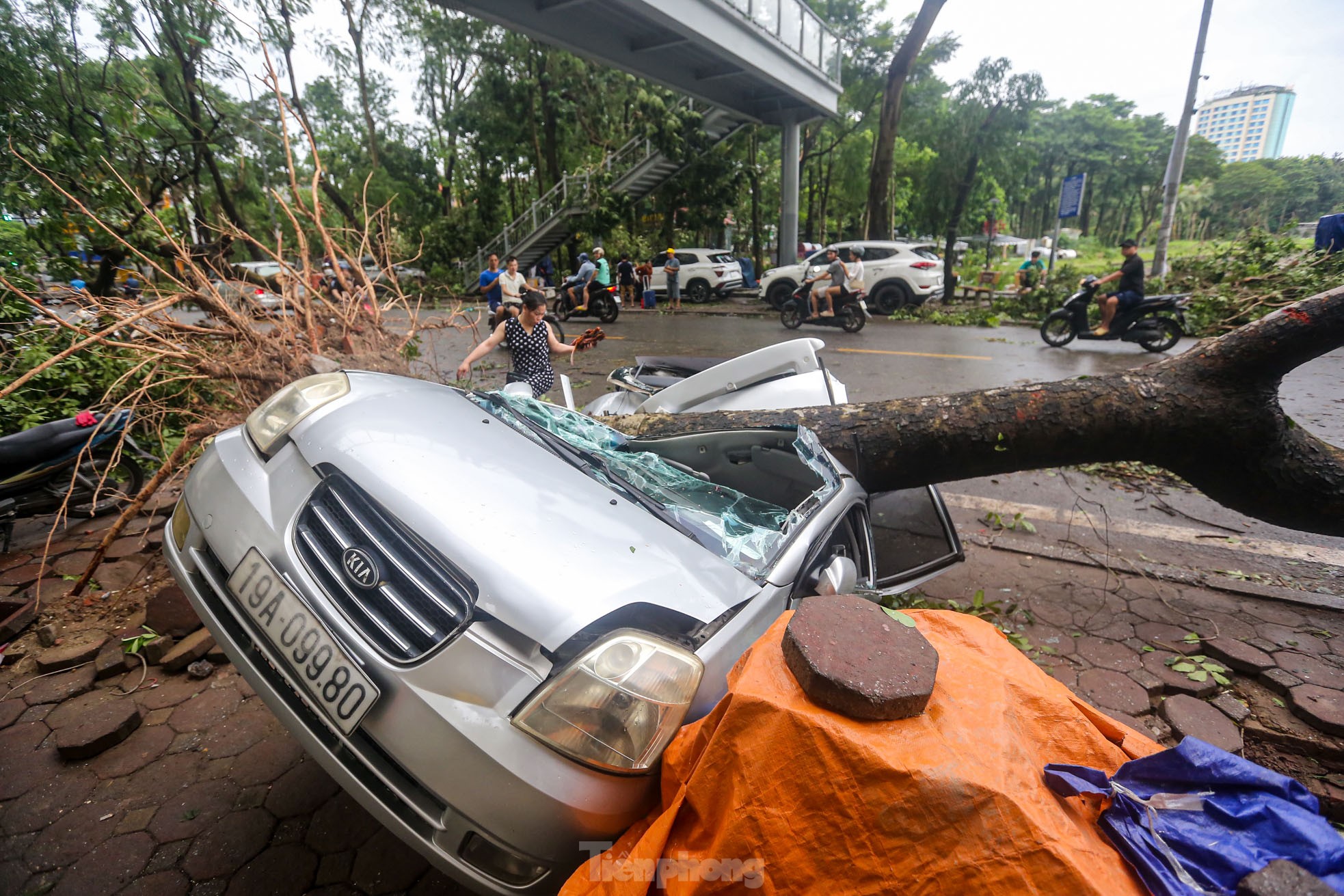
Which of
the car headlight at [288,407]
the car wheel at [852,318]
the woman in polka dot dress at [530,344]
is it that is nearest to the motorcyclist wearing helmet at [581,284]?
the car wheel at [852,318]

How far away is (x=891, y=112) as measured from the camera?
46.4 feet

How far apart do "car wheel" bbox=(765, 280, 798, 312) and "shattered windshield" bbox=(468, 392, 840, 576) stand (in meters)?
12.4

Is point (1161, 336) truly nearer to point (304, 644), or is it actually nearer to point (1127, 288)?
point (1127, 288)

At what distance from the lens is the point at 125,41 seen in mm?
6816

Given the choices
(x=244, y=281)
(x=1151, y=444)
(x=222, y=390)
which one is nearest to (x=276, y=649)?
(x=222, y=390)

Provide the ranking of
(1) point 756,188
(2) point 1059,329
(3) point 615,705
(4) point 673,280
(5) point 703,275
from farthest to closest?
(1) point 756,188, (5) point 703,275, (4) point 673,280, (2) point 1059,329, (3) point 615,705

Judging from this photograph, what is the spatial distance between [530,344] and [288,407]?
284 cm

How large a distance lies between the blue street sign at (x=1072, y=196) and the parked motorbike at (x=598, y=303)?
32.3 feet

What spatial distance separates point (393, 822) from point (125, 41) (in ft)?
A: 31.3

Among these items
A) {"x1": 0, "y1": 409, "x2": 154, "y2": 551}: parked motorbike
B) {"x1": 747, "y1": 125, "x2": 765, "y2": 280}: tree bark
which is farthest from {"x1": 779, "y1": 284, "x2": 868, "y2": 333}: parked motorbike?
{"x1": 0, "y1": 409, "x2": 154, "y2": 551}: parked motorbike

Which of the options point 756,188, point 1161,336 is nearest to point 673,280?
point 756,188

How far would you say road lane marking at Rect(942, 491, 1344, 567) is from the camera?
352 cm

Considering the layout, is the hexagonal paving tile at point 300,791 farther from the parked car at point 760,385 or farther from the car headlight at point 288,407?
the parked car at point 760,385

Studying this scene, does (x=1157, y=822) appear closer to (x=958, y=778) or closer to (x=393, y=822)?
(x=958, y=778)
